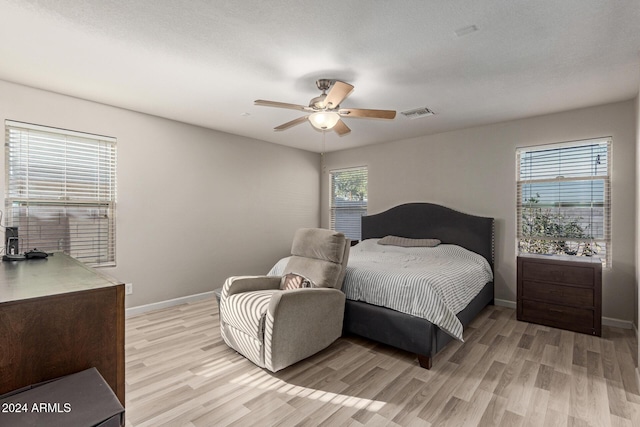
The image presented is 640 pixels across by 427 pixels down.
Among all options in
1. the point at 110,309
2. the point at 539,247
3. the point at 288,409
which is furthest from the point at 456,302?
the point at 110,309

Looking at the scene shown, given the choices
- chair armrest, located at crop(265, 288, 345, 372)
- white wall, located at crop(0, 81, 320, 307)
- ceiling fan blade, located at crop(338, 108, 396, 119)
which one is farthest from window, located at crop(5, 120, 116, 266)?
ceiling fan blade, located at crop(338, 108, 396, 119)

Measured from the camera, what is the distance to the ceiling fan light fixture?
2723mm

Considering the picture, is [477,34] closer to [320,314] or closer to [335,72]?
[335,72]

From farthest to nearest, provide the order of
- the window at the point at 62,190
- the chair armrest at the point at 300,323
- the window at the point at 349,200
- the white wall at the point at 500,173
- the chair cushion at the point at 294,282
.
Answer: the window at the point at 349,200
the white wall at the point at 500,173
the window at the point at 62,190
the chair cushion at the point at 294,282
the chair armrest at the point at 300,323

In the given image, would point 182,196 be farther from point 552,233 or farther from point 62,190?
point 552,233

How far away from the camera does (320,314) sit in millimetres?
2570

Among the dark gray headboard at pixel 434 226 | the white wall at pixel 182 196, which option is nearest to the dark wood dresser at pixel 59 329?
the white wall at pixel 182 196

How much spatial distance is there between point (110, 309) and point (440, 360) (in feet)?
8.08

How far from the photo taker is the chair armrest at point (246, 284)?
2791mm

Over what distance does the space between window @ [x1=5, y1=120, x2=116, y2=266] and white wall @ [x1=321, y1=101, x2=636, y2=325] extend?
150 inches

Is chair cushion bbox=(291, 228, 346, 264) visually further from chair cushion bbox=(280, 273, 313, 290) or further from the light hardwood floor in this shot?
the light hardwood floor

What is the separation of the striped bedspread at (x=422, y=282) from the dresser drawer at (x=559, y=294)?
0.45 m

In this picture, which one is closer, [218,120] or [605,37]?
[605,37]

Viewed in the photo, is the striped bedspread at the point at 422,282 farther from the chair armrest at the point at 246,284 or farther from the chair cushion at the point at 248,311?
the chair cushion at the point at 248,311
